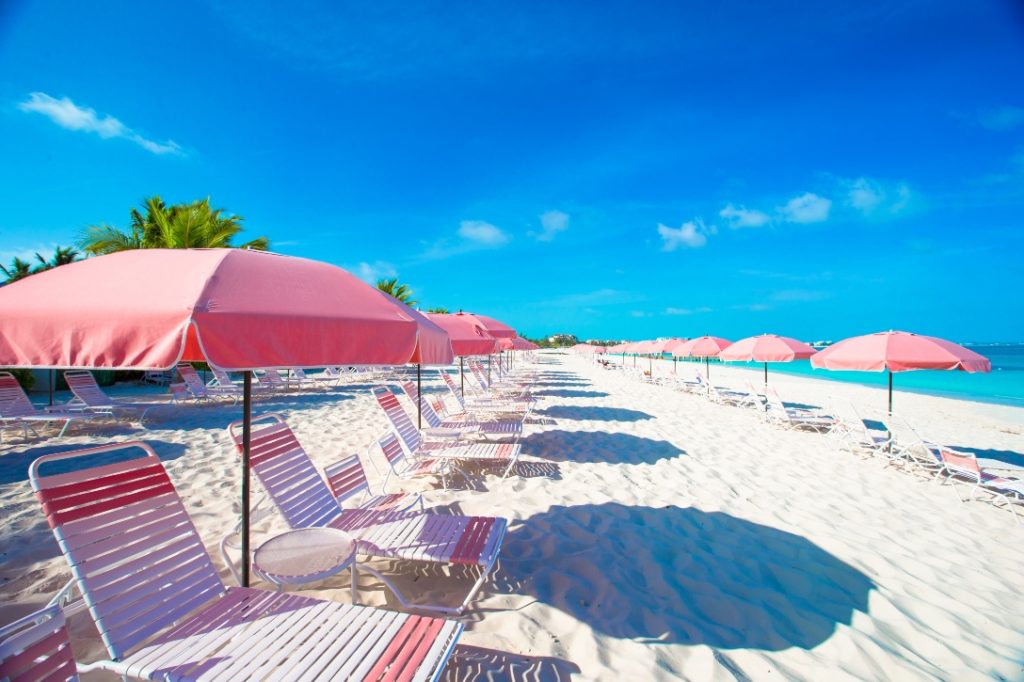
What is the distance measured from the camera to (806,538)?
381 centimetres

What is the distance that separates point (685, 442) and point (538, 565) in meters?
4.78

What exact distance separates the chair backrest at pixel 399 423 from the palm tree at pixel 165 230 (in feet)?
49.4

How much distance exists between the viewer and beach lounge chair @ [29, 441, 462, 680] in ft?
5.58

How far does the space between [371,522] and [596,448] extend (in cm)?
414

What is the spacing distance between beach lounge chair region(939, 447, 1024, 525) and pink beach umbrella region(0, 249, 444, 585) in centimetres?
662

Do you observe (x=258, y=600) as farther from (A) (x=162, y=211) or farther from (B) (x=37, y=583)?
(A) (x=162, y=211)

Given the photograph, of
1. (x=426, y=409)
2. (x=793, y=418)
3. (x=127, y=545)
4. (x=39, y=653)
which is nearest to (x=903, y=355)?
(x=793, y=418)

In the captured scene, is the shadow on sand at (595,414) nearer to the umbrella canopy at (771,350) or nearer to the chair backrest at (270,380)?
the umbrella canopy at (771,350)

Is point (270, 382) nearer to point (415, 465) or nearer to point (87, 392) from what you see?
point (87, 392)

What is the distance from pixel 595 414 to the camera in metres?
9.72

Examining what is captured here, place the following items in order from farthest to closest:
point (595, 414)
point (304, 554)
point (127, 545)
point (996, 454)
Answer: point (595, 414) → point (996, 454) → point (304, 554) → point (127, 545)

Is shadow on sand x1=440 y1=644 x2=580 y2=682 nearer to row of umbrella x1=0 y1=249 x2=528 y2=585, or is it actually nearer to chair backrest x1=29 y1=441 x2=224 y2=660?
chair backrest x1=29 y1=441 x2=224 y2=660

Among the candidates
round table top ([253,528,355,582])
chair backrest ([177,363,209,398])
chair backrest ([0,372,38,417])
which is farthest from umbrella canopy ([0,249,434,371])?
chair backrest ([177,363,209,398])

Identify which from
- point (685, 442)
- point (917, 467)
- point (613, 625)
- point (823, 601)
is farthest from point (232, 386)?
point (917, 467)
